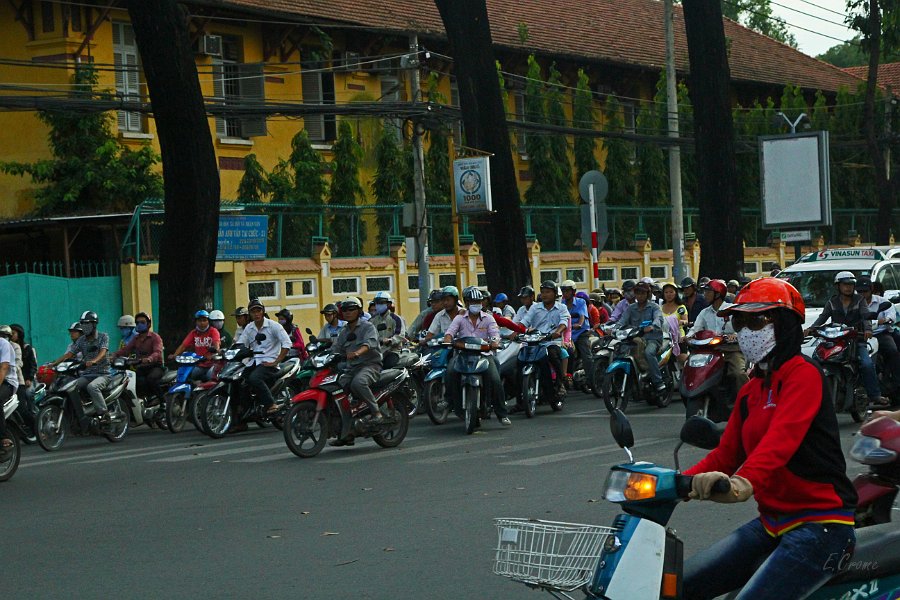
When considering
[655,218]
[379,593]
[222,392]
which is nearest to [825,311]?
[222,392]

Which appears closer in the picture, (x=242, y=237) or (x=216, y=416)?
(x=216, y=416)

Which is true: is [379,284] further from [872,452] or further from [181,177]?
[872,452]

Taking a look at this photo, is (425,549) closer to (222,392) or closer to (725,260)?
(222,392)

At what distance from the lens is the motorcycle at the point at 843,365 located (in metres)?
15.5

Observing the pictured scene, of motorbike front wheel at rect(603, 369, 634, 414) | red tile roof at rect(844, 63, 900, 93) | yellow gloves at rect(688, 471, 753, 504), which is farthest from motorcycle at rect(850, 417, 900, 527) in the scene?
red tile roof at rect(844, 63, 900, 93)

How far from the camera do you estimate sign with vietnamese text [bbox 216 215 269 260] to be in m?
26.1

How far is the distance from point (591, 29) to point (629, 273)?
11.1m

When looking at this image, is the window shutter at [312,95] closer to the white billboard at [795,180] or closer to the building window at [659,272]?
the building window at [659,272]

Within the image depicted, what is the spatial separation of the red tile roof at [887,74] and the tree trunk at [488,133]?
38.8 meters

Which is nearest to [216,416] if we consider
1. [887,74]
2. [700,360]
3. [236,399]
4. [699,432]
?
[236,399]

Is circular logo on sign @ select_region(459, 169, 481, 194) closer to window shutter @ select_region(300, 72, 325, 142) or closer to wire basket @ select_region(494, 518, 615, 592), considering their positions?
window shutter @ select_region(300, 72, 325, 142)

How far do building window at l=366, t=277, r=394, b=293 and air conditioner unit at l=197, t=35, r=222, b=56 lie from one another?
6.41 m

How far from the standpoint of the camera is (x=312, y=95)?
35094 millimetres

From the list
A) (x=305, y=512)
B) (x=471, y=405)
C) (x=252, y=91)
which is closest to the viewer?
(x=305, y=512)
